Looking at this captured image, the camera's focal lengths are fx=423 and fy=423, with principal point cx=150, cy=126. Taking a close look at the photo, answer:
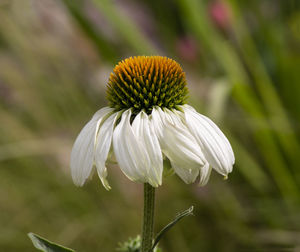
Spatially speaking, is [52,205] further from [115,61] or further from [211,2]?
[211,2]

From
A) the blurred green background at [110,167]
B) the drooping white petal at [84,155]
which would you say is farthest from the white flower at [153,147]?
the blurred green background at [110,167]

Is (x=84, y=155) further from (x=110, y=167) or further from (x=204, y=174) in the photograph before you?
(x=110, y=167)

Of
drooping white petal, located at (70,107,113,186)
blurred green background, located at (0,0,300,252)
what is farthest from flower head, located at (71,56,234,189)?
blurred green background, located at (0,0,300,252)

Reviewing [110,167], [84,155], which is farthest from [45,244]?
[110,167]

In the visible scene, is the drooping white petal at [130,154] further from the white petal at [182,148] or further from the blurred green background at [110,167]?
the blurred green background at [110,167]

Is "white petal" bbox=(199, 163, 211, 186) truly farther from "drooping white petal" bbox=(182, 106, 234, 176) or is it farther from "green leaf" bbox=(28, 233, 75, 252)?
"green leaf" bbox=(28, 233, 75, 252)

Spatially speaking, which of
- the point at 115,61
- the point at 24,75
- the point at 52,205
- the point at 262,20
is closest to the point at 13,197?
the point at 52,205
